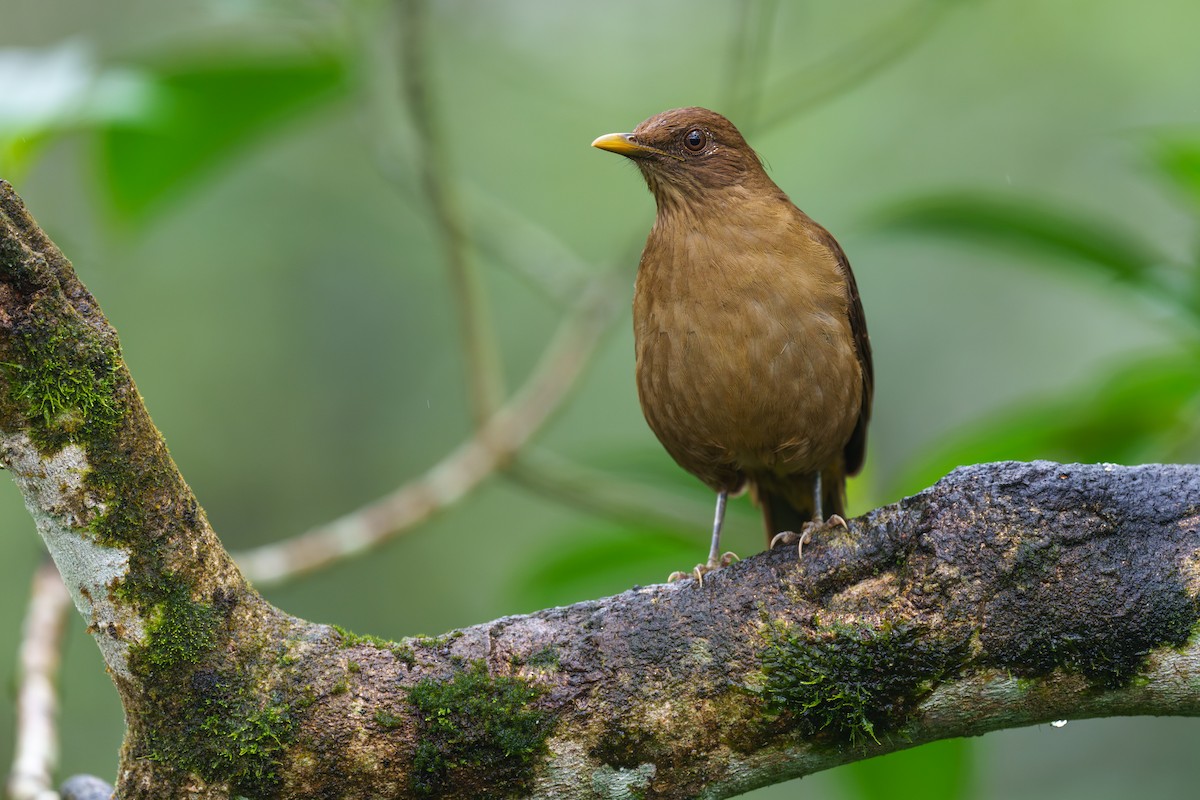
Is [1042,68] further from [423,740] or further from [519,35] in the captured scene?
[423,740]

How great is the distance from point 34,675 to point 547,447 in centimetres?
672

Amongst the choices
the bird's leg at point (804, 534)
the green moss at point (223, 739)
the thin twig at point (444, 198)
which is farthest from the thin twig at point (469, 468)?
the green moss at point (223, 739)

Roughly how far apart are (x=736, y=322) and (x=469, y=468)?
1596mm

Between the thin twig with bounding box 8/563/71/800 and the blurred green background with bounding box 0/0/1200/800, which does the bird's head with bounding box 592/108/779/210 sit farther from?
the blurred green background with bounding box 0/0/1200/800

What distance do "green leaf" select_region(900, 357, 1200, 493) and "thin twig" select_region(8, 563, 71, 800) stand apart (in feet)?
8.91

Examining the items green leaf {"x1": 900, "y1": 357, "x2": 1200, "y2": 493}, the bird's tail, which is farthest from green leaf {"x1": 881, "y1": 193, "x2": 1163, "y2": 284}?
the bird's tail

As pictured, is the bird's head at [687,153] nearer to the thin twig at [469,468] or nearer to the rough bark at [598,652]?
the thin twig at [469,468]

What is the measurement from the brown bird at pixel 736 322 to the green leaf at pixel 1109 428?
390mm

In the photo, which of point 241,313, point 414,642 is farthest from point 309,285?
point 414,642

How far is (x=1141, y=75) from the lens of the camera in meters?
9.45

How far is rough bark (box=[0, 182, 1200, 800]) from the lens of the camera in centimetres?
248

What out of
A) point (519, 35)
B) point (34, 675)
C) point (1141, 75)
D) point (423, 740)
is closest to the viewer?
point (423, 740)

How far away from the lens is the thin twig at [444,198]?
4234 millimetres

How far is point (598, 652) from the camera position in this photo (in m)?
2.77
